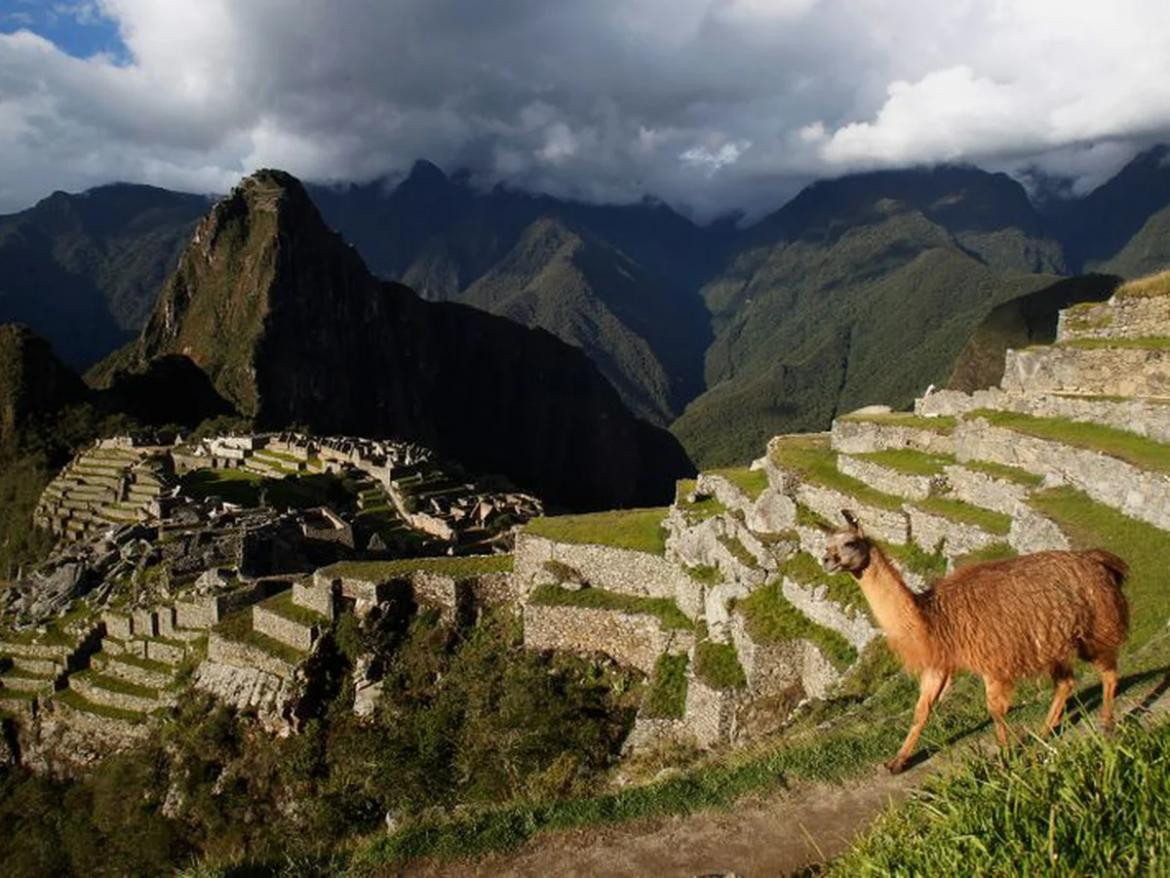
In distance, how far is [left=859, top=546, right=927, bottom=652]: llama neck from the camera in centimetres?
648

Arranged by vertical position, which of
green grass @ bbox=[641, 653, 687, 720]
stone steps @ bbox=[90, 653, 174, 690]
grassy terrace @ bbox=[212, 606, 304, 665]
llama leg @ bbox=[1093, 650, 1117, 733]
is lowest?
stone steps @ bbox=[90, 653, 174, 690]

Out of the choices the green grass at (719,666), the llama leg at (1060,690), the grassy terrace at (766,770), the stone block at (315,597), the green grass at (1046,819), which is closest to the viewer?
the green grass at (1046,819)

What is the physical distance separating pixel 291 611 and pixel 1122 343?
20.5m

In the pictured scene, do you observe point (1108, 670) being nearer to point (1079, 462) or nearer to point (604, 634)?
point (1079, 462)

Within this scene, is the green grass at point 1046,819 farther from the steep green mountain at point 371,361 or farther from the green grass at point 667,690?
the steep green mountain at point 371,361

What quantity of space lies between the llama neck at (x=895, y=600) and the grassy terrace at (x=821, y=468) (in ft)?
28.4

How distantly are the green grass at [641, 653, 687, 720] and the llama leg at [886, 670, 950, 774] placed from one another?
8.74m

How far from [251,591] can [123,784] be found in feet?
18.2

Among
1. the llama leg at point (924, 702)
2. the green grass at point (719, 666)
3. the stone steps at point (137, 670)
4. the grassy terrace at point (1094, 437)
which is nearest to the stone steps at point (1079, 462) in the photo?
the grassy terrace at point (1094, 437)

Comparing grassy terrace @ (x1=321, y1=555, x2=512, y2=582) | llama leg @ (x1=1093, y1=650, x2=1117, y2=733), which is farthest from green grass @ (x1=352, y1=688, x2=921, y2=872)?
grassy terrace @ (x1=321, y1=555, x2=512, y2=582)

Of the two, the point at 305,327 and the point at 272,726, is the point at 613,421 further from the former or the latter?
the point at 272,726

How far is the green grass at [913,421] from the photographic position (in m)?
19.0

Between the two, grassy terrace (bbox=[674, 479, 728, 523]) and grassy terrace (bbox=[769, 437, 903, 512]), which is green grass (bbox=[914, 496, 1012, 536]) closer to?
grassy terrace (bbox=[769, 437, 903, 512])

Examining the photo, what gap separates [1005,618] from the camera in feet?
21.0
